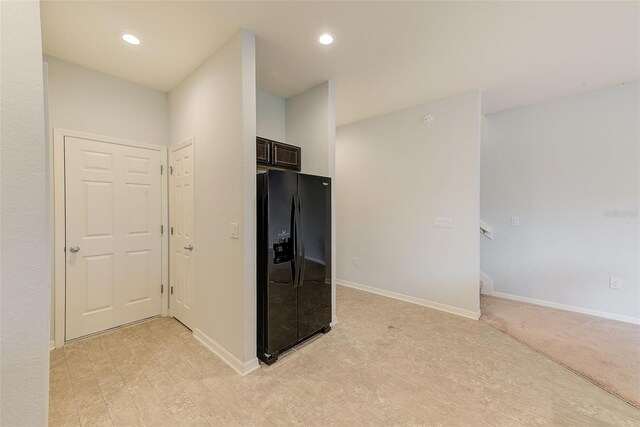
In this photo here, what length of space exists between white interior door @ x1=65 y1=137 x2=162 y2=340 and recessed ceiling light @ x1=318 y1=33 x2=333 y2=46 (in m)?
2.28

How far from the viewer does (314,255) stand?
2.61 metres

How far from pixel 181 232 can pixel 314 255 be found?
1.59m

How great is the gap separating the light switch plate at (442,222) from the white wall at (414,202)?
1.9 inches

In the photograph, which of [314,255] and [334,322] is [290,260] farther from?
[334,322]

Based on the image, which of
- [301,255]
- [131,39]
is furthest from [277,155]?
[131,39]

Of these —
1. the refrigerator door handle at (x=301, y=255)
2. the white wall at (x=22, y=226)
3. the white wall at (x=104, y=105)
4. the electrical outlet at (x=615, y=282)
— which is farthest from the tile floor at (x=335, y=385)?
the white wall at (x=104, y=105)

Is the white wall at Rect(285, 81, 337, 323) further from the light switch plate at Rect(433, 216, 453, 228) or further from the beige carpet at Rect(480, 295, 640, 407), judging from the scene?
the beige carpet at Rect(480, 295, 640, 407)

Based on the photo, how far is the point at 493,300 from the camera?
3.76 meters

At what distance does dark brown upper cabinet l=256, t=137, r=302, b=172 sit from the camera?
2.57 m

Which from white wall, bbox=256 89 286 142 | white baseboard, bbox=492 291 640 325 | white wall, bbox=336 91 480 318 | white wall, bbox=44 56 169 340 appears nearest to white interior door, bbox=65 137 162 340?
white wall, bbox=44 56 169 340

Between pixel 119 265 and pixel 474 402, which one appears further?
pixel 119 265

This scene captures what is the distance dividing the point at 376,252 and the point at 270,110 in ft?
8.52

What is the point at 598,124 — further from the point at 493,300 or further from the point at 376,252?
the point at 376,252

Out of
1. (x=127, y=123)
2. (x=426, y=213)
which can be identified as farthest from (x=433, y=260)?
(x=127, y=123)
